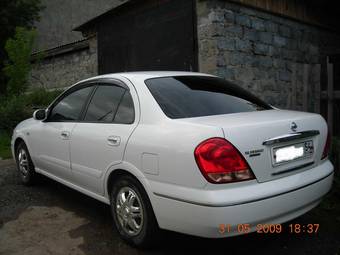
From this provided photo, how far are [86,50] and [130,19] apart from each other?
9.92 feet

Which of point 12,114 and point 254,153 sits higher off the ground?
point 12,114

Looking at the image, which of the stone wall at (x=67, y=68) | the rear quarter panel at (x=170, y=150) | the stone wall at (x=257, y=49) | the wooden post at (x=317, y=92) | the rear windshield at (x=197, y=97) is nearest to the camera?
the rear quarter panel at (x=170, y=150)

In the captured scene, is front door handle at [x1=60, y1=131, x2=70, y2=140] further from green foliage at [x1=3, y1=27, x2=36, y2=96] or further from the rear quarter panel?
green foliage at [x1=3, y1=27, x2=36, y2=96]

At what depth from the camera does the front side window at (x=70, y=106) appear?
3895 millimetres

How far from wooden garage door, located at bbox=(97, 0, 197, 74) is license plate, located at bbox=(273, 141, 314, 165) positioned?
464 centimetres

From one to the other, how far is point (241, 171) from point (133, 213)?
1021mm

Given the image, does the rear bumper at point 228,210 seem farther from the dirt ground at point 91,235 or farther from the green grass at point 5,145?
the green grass at point 5,145

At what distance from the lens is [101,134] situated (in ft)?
10.9

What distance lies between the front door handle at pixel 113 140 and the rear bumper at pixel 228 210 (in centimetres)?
64

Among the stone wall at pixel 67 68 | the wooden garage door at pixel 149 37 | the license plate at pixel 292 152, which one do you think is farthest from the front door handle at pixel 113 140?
the stone wall at pixel 67 68

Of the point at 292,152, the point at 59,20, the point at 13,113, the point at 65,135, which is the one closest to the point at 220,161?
the point at 292,152

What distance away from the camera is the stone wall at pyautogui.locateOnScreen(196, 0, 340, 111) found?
6.96m

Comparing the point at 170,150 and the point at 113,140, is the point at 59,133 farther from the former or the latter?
the point at 170,150

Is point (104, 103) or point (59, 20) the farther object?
point (59, 20)
